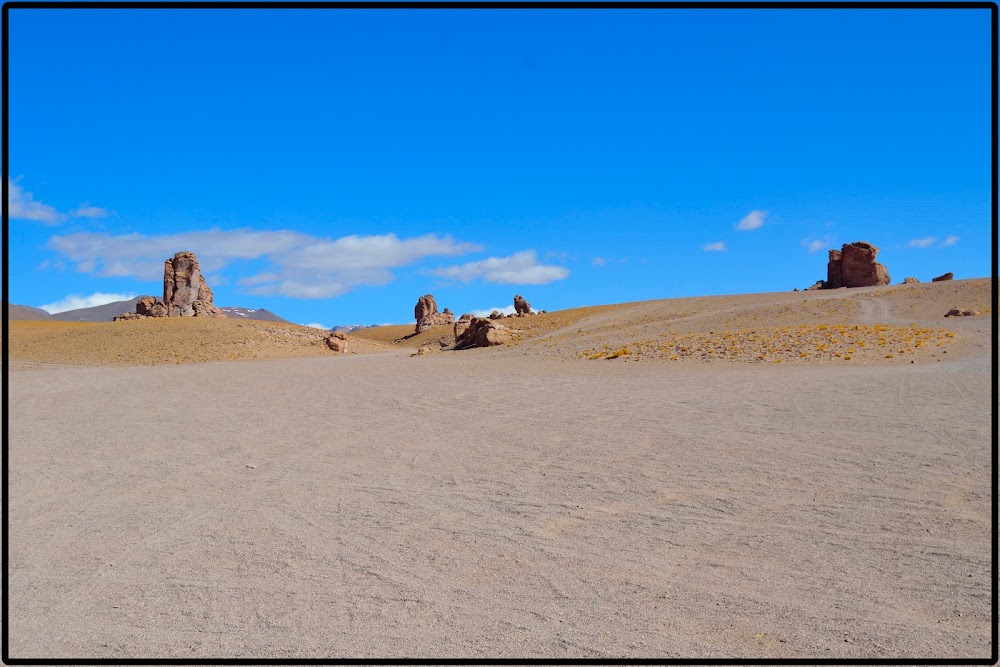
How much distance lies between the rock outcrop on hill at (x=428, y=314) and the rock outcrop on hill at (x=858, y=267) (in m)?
54.6

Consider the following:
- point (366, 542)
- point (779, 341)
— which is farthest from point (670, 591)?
point (779, 341)

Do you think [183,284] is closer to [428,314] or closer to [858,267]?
[428,314]

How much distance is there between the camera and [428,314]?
111625 millimetres

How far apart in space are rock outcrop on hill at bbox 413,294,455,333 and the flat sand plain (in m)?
91.0

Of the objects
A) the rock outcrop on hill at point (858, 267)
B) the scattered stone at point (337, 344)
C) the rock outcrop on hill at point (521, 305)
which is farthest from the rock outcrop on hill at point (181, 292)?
the rock outcrop on hill at point (858, 267)

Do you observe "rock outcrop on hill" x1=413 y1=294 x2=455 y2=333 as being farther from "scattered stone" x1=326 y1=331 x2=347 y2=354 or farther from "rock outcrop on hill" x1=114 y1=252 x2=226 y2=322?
"scattered stone" x1=326 y1=331 x2=347 y2=354

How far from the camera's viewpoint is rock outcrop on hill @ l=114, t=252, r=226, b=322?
250 feet

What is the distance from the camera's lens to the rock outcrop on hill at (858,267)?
231 ft

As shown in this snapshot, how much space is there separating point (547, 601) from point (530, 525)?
197cm

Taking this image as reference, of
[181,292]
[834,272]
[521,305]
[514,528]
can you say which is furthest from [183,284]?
[514,528]

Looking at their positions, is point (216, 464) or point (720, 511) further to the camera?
point (216, 464)

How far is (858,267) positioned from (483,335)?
1825 inches

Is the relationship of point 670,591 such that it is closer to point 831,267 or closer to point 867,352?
point 867,352

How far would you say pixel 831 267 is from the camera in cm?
7494
